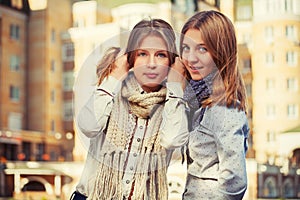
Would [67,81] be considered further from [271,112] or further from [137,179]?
[137,179]

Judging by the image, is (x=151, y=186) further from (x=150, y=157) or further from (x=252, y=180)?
(x=252, y=180)

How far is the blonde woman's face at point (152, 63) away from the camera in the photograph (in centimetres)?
196

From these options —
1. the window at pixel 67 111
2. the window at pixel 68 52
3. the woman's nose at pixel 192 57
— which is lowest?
the woman's nose at pixel 192 57

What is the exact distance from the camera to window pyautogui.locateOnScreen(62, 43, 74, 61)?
16.5 meters

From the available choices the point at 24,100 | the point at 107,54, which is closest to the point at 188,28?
the point at 107,54

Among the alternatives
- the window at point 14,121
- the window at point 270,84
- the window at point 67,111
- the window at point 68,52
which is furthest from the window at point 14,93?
the window at point 270,84

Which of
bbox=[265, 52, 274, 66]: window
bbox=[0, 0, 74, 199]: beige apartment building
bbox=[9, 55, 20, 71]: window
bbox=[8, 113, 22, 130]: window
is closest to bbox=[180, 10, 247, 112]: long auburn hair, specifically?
bbox=[265, 52, 274, 66]: window

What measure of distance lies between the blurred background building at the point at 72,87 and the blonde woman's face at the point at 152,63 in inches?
323

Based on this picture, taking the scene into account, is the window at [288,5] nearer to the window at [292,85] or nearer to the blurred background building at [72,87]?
the blurred background building at [72,87]

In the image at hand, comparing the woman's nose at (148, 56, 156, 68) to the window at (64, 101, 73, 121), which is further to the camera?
the window at (64, 101, 73, 121)

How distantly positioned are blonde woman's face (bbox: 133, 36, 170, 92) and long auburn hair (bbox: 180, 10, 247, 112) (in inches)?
4.8

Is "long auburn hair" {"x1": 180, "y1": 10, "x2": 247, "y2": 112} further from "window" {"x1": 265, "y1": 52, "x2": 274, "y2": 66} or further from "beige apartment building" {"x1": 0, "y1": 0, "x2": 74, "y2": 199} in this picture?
"beige apartment building" {"x1": 0, "y1": 0, "x2": 74, "y2": 199}

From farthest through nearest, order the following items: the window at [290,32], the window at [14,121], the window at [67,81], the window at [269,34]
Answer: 1. the window at [67,81]
2. the window at [14,121]
3. the window at [269,34]
4. the window at [290,32]

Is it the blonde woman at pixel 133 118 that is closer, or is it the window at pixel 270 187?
the blonde woman at pixel 133 118
